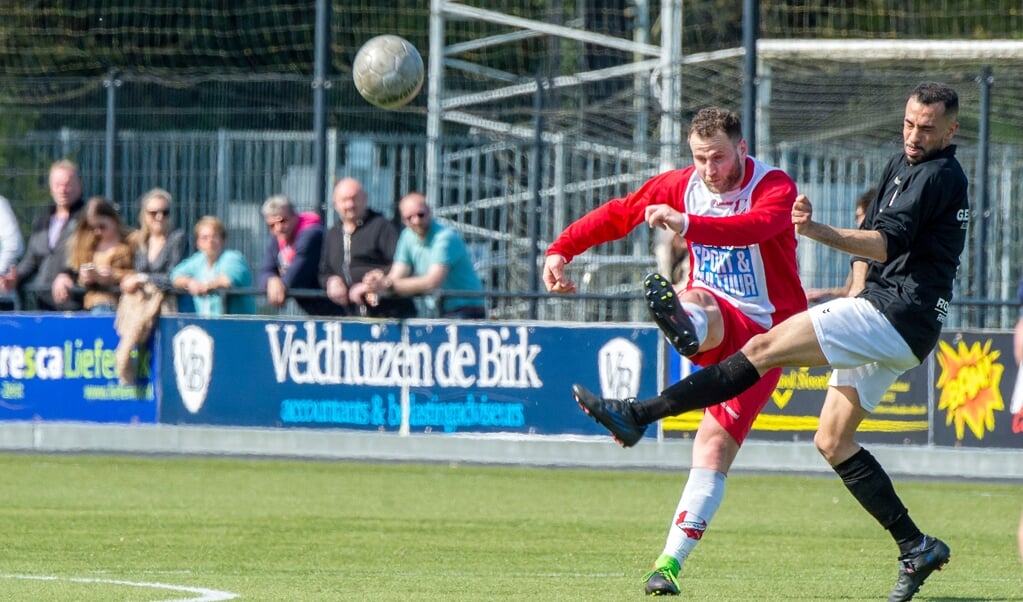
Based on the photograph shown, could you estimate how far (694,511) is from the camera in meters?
7.95

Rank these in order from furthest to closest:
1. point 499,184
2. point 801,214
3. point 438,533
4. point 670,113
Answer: point 499,184 < point 670,113 < point 438,533 < point 801,214

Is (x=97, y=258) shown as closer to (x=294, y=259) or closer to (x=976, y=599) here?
(x=294, y=259)

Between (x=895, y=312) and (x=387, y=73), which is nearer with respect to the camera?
(x=895, y=312)

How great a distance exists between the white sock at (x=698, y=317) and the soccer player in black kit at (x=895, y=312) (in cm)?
18

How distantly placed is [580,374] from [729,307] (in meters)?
6.68

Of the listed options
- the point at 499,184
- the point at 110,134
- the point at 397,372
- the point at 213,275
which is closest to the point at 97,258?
the point at 213,275

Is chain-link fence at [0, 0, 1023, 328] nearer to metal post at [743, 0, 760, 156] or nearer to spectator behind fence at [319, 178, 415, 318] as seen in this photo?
metal post at [743, 0, 760, 156]

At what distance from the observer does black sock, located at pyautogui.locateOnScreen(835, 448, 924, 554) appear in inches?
313

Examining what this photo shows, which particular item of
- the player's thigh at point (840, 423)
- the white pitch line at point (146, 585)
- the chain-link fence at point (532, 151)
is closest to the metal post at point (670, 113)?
the chain-link fence at point (532, 151)

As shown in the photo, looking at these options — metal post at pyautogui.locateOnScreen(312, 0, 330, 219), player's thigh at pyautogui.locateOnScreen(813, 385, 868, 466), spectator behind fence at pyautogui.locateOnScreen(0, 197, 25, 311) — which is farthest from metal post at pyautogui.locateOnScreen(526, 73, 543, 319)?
player's thigh at pyautogui.locateOnScreen(813, 385, 868, 466)

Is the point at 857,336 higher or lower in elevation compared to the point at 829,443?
higher

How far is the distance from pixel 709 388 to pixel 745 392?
53cm

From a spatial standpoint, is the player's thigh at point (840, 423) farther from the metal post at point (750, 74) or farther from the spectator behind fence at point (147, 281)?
the spectator behind fence at point (147, 281)

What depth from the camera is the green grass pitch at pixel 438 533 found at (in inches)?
316
